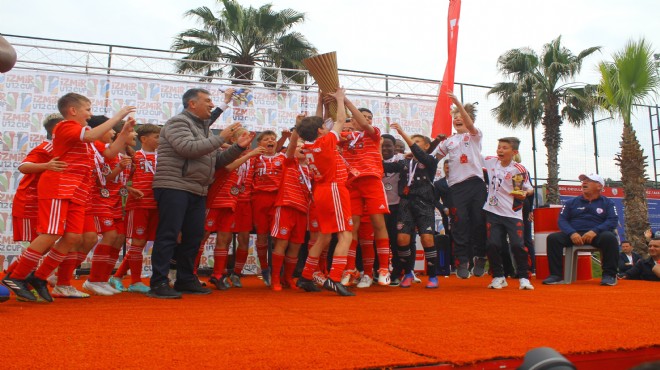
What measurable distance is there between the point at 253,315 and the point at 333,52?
2.53 m

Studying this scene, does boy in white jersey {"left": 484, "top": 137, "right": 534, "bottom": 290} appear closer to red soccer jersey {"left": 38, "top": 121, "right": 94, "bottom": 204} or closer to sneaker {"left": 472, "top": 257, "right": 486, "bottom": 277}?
sneaker {"left": 472, "top": 257, "right": 486, "bottom": 277}

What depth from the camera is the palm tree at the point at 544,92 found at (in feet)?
58.6

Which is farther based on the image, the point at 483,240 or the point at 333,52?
the point at 483,240

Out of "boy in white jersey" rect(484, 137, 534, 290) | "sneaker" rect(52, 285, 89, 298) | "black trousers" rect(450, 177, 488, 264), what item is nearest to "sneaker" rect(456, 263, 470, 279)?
"black trousers" rect(450, 177, 488, 264)

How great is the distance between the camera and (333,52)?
4.89 meters

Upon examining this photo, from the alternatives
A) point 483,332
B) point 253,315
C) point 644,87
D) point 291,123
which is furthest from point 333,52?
point 644,87

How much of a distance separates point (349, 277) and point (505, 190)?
1881 millimetres

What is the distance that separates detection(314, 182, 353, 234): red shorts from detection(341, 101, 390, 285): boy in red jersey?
0.53 m

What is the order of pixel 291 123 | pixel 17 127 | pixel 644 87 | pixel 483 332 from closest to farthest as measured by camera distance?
pixel 483 332
pixel 17 127
pixel 291 123
pixel 644 87

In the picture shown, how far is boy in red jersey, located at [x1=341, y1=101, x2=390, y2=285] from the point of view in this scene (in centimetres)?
529

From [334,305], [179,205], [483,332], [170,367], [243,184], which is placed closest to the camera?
[170,367]

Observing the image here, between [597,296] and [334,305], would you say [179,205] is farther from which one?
[597,296]

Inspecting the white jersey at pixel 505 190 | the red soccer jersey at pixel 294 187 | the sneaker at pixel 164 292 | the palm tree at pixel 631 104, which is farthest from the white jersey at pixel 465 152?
the palm tree at pixel 631 104

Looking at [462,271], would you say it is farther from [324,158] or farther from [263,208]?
[324,158]
